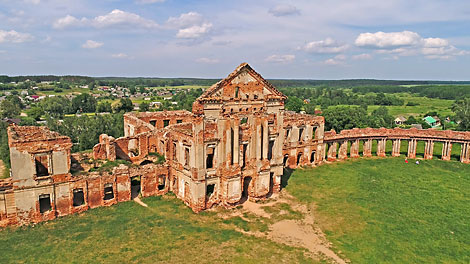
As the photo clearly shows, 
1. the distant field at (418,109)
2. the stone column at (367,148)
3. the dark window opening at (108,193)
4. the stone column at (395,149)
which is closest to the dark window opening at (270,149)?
the dark window opening at (108,193)

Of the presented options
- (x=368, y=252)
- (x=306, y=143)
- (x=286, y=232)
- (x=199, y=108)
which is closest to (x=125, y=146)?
(x=199, y=108)

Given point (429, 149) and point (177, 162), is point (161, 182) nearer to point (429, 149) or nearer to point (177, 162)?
point (177, 162)

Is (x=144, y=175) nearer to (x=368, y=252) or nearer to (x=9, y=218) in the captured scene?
(x=9, y=218)

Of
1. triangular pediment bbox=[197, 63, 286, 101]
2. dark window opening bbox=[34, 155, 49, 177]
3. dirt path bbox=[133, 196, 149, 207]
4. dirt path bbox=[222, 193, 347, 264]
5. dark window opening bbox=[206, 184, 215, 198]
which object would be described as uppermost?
triangular pediment bbox=[197, 63, 286, 101]

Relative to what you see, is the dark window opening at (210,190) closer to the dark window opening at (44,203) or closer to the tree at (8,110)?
the dark window opening at (44,203)

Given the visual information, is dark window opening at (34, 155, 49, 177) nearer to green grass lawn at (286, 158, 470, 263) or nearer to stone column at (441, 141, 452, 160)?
green grass lawn at (286, 158, 470, 263)

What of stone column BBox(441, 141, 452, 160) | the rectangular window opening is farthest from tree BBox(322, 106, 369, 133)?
the rectangular window opening
